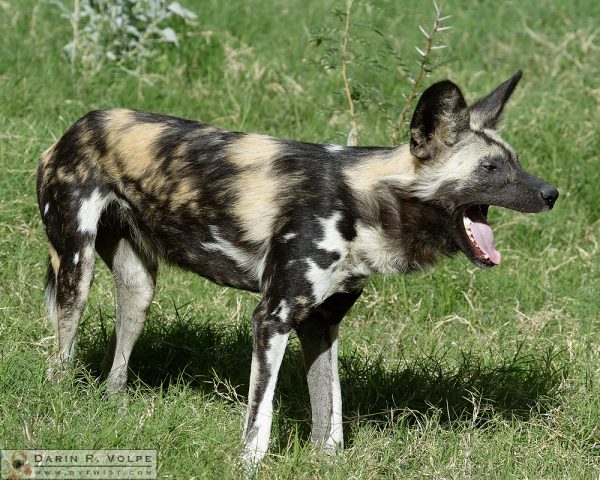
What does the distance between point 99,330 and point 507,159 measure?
6.68ft

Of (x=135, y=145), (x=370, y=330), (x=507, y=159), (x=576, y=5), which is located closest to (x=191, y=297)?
(x=370, y=330)

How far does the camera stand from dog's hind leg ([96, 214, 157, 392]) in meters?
4.46

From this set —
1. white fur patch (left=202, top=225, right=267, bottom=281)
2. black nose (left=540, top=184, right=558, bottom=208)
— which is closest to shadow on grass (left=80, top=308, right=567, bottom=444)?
white fur patch (left=202, top=225, right=267, bottom=281)

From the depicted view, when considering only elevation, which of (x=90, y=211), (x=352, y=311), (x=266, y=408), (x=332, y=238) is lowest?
(x=352, y=311)

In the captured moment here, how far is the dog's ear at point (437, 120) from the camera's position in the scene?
3.72 m

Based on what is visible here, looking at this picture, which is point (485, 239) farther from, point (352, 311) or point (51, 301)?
point (51, 301)

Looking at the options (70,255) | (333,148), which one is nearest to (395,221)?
(333,148)

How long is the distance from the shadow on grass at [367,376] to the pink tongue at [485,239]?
73 centimetres

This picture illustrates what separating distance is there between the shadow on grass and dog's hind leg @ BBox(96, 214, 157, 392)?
14 centimetres

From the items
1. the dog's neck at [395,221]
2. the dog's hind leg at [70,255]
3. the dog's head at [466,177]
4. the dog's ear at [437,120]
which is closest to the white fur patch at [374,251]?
the dog's neck at [395,221]

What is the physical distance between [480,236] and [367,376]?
1.02 m

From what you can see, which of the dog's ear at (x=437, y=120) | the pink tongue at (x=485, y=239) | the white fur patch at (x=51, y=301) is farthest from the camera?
the white fur patch at (x=51, y=301)

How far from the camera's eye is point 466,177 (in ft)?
12.6

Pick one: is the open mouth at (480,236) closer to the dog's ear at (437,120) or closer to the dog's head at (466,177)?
the dog's head at (466,177)
